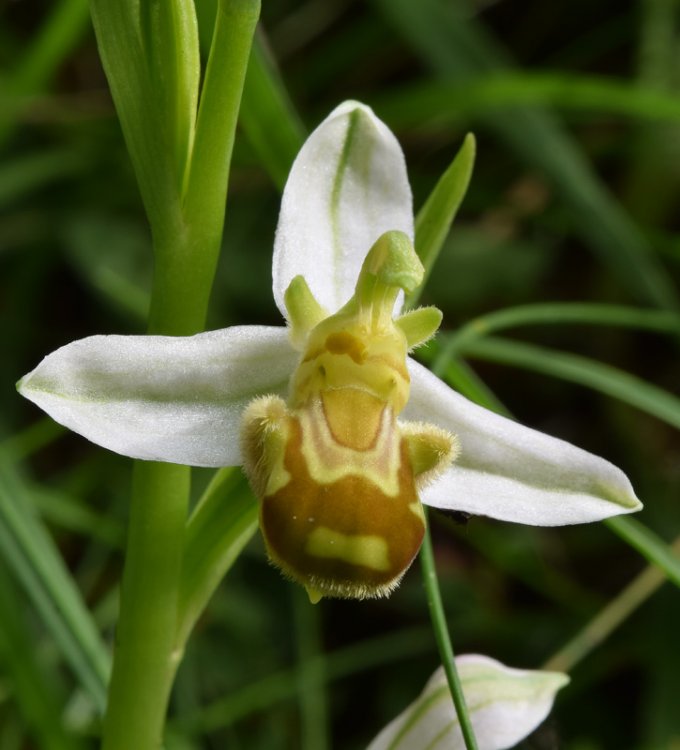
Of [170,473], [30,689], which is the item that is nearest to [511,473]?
[170,473]

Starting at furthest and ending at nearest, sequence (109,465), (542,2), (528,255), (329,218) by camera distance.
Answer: (542,2) < (528,255) < (109,465) < (329,218)

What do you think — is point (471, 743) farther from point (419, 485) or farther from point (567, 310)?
point (567, 310)

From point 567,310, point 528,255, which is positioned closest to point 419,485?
point 567,310

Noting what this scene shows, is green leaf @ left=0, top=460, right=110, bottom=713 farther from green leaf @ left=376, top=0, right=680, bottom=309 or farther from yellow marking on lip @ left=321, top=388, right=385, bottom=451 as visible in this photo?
green leaf @ left=376, top=0, right=680, bottom=309

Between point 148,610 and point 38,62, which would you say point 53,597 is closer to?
point 148,610

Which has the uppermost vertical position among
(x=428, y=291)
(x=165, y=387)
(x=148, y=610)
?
(x=428, y=291)

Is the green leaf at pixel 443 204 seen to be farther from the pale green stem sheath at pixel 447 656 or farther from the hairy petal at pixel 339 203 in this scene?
the pale green stem sheath at pixel 447 656

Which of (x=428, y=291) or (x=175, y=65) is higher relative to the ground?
(x=428, y=291)
